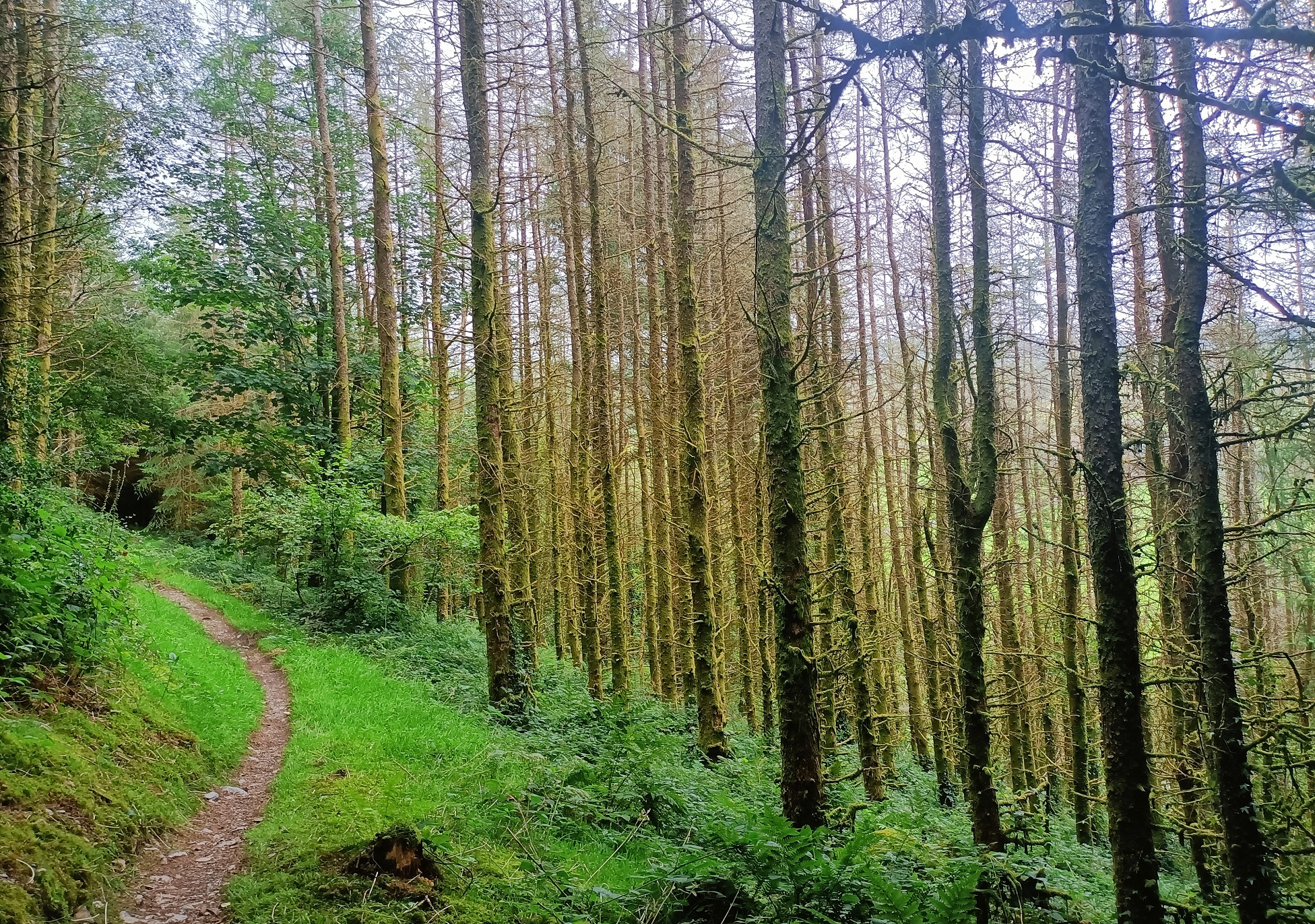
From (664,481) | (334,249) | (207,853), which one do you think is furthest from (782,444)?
(334,249)

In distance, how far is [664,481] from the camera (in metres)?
16.1

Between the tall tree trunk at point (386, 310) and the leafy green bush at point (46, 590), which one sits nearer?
the leafy green bush at point (46, 590)

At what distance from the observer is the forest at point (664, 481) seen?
4.41m

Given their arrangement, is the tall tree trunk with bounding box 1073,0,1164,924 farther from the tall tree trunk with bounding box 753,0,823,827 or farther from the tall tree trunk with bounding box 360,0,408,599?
the tall tree trunk with bounding box 360,0,408,599

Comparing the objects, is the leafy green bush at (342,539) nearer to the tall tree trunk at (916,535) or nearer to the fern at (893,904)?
the tall tree trunk at (916,535)

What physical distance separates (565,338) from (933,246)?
1866 centimetres

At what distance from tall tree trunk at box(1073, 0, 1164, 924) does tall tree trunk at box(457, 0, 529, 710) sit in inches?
254

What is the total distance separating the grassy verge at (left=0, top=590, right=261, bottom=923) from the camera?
11.8 feet

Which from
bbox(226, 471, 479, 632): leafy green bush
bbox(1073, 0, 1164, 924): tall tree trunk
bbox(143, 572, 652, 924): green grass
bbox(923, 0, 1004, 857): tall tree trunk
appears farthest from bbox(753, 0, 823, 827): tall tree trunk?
bbox(226, 471, 479, 632): leafy green bush

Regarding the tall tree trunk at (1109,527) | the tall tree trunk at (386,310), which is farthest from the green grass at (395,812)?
the tall tree trunk at (386,310)

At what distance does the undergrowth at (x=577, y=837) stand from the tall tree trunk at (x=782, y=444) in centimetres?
53

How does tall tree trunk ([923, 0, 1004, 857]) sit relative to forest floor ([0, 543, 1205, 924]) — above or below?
above

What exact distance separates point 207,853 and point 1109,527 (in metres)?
6.59

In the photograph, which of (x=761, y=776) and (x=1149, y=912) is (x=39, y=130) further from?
(x=1149, y=912)
